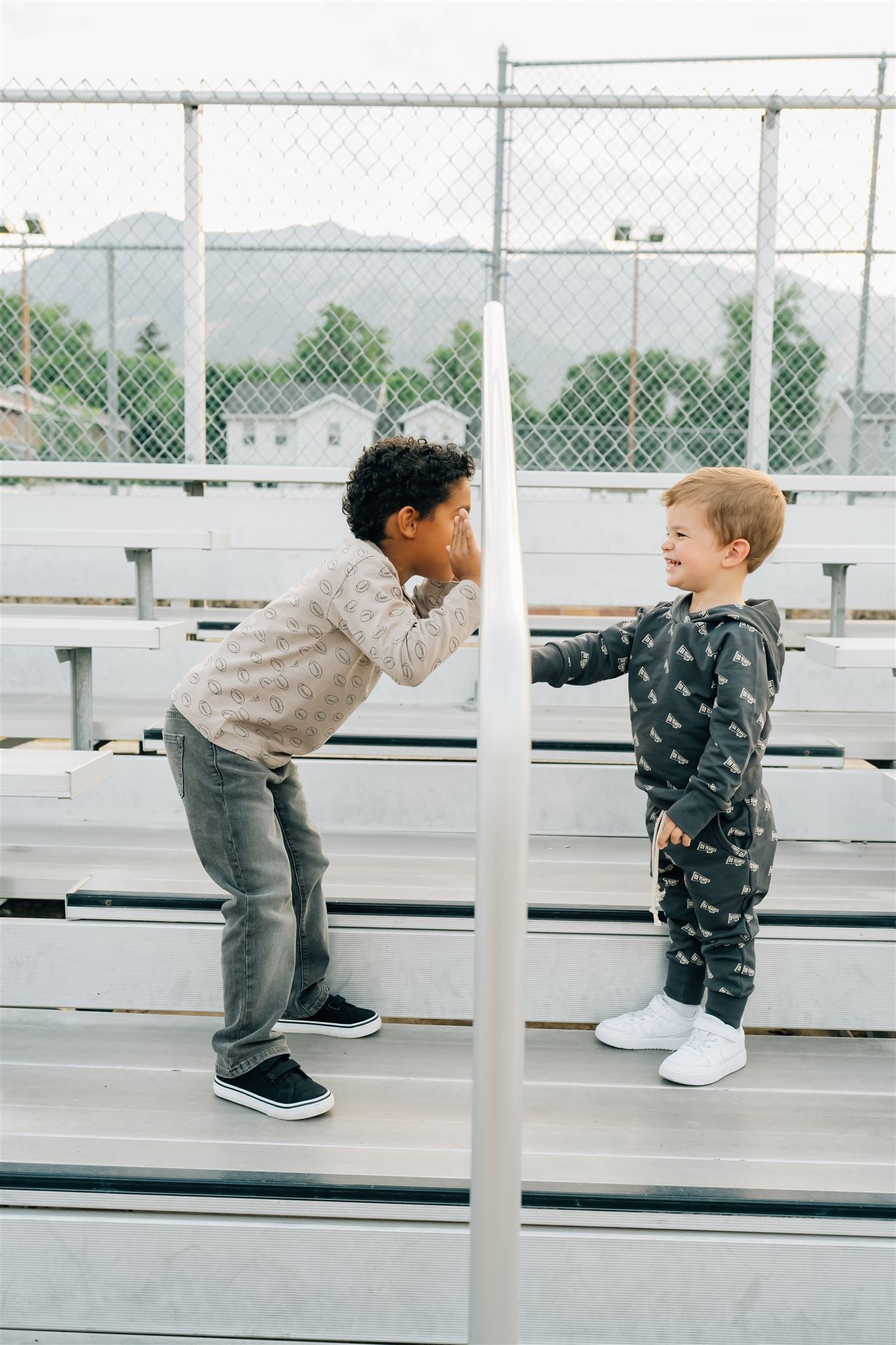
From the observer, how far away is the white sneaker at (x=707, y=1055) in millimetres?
1282

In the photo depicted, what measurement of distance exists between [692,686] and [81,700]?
1020 millimetres

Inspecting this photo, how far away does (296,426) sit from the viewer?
11.1 feet

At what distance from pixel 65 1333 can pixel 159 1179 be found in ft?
0.63

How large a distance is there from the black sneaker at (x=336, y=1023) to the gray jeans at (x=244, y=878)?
3.1 inches

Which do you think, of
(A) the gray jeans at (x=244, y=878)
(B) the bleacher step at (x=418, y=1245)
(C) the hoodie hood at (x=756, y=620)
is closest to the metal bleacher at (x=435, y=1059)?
(B) the bleacher step at (x=418, y=1245)

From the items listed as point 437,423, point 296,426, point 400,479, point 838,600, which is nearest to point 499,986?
point 400,479

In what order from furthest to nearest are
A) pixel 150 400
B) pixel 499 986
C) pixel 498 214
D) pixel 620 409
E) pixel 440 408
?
pixel 620 409 → pixel 150 400 → pixel 440 408 → pixel 498 214 → pixel 499 986

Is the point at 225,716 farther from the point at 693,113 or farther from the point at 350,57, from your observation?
the point at 350,57

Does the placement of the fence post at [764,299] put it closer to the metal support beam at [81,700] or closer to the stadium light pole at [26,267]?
the metal support beam at [81,700]

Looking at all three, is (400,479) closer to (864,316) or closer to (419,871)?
(419,871)

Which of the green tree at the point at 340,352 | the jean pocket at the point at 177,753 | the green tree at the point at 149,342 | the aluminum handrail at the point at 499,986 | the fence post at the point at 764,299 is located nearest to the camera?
the aluminum handrail at the point at 499,986

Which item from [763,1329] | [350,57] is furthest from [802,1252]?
[350,57]

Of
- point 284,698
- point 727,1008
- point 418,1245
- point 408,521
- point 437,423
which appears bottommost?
point 418,1245

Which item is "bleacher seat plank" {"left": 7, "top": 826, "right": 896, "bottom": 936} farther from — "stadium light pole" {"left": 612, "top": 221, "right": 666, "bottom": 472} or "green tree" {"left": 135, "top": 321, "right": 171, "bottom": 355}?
"green tree" {"left": 135, "top": 321, "right": 171, "bottom": 355}
